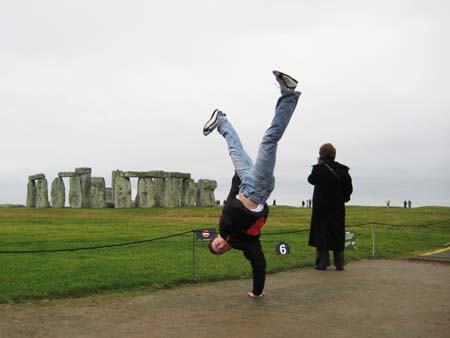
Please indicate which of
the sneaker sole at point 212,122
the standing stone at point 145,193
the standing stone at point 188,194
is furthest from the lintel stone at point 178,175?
the sneaker sole at point 212,122

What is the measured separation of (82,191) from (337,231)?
29.3m

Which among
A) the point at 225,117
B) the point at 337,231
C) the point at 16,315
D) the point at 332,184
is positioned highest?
the point at 225,117

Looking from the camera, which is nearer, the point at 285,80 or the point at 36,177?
the point at 285,80

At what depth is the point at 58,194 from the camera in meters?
37.2

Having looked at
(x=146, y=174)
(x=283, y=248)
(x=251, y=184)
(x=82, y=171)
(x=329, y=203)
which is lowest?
(x=283, y=248)

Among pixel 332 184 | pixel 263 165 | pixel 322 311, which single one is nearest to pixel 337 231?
pixel 332 184

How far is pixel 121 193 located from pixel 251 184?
99.4 ft

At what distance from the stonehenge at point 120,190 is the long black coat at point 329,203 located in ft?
88.6

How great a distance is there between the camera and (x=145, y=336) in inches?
204

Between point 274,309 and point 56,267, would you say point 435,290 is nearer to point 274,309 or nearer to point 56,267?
point 274,309

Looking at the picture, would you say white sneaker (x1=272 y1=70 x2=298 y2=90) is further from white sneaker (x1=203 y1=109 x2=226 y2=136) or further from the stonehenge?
the stonehenge

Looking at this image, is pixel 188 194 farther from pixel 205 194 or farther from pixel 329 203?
pixel 329 203

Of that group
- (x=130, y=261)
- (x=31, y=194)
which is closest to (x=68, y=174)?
(x=31, y=194)

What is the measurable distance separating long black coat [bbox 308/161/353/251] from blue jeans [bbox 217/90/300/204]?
122 inches
